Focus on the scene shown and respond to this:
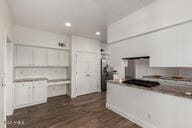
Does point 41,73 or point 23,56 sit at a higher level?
point 23,56

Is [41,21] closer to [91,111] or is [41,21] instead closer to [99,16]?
[99,16]

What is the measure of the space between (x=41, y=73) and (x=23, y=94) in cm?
115

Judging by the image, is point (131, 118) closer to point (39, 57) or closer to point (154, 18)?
point (154, 18)

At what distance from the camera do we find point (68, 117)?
3029 millimetres

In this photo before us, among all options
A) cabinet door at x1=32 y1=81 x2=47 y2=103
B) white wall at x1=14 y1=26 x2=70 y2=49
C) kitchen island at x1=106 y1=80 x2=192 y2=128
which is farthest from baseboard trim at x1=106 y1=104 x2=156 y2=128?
white wall at x1=14 y1=26 x2=70 y2=49

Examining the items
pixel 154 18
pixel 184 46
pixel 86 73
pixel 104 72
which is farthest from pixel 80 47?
pixel 184 46

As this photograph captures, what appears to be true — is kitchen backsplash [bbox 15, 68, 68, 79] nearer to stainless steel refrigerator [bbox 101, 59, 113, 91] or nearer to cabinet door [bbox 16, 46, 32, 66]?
cabinet door [bbox 16, 46, 32, 66]

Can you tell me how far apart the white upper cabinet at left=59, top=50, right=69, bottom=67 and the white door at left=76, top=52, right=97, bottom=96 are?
52 centimetres

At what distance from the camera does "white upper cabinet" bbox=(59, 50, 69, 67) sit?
4.95 metres

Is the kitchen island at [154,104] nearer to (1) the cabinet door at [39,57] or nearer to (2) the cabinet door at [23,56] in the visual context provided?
(1) the cabinet door at [39,57]

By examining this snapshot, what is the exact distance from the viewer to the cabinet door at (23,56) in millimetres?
3902

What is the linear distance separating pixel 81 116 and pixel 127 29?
2.76 metres

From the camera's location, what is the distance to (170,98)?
199 centimetres

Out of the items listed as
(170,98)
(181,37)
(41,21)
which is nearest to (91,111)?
(170,98)
